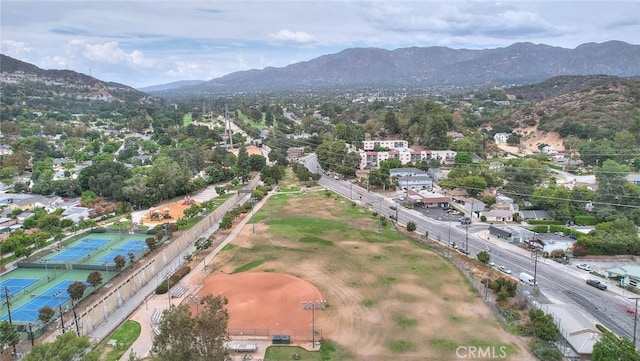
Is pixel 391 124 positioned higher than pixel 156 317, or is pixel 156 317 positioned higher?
pixel 391 124

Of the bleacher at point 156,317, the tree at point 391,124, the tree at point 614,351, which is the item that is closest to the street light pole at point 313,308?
the bleacher at point 156,317

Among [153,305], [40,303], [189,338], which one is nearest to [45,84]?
[40,303]

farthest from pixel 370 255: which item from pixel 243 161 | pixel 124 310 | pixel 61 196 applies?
pixel 61 196

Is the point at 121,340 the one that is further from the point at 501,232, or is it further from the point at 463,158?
the point at 463,158

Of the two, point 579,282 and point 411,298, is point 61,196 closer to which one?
point 411,298

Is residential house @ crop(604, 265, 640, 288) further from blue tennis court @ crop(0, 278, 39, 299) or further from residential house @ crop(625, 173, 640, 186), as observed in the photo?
blue tennis court @ crop(0, 278, 39, 299)

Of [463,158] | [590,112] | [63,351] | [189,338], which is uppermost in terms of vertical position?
[590,112]
